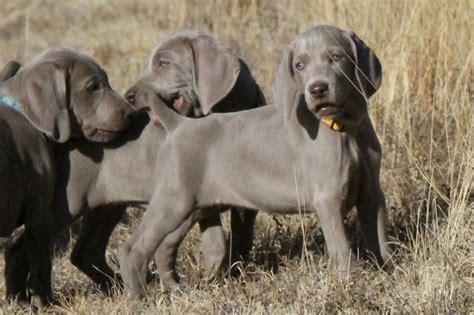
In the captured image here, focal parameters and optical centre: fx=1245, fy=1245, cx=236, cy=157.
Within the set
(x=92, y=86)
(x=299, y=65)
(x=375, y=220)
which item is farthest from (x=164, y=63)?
(x=375, y=220)

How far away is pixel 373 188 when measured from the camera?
618 centimetres

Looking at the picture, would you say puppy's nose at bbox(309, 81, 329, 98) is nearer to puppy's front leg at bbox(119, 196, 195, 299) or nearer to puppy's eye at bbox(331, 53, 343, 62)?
puppy's eye at bbox(331, 53, 343, 62)

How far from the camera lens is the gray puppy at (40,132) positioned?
6.28 m

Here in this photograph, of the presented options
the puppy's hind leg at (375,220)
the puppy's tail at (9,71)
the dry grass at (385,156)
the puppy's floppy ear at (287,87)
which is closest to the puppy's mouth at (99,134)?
the puppy's tail at (9,71)

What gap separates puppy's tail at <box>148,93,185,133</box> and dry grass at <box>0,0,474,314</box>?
84cm

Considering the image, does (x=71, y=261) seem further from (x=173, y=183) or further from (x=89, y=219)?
(x=173, y=183)

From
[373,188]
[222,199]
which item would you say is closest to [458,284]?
[373,188]

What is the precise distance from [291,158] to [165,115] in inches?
28.8

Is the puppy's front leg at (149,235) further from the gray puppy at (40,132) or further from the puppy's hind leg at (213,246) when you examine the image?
the gray puppy at (40,132)

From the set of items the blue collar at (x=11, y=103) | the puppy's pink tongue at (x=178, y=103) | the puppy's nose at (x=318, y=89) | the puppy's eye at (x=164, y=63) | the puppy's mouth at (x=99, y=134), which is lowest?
the puppy's mouth at (x=99, y=134)

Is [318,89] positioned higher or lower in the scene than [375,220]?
higher

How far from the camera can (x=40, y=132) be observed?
6449 millimetres

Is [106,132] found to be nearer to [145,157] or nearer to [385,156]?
[145,157]

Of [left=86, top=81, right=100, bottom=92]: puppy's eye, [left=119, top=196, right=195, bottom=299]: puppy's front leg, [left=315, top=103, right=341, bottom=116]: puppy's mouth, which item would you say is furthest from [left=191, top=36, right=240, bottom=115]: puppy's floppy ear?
[left=315, top=103, right=341, bottom=116]: puppy's mouth
